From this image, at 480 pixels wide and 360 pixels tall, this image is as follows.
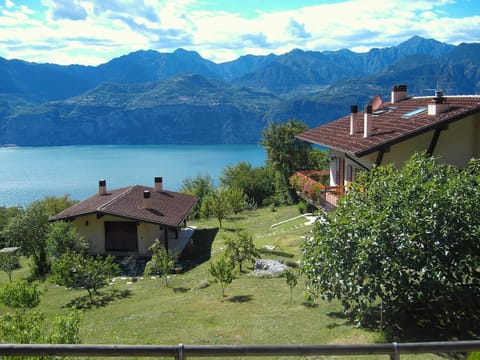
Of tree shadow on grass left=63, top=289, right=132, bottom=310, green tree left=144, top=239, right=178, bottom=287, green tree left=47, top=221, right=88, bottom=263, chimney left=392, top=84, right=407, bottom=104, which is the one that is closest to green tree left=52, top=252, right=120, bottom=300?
tree shadow on grass left=63, top=289, right=132, bottom=310

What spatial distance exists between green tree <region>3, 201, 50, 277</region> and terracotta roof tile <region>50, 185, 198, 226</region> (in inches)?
54.1

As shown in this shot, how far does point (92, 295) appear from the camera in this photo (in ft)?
59.1

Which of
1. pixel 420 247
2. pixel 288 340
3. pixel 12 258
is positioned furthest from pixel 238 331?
pixel 12 258

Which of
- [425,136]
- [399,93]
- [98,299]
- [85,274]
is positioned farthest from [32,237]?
[399,93]

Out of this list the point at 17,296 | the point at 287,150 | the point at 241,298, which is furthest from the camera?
the point at 287,150

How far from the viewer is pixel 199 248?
84.1 feet

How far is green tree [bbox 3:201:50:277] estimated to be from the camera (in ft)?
76.2

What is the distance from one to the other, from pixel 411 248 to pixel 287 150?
3219 cm

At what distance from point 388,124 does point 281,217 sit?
1345 cm

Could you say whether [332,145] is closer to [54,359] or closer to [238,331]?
[238,331]

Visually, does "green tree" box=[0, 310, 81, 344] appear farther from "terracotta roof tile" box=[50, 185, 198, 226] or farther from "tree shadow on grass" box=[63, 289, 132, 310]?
"terracotta roof tile" box=[50, 185, 198, 226]

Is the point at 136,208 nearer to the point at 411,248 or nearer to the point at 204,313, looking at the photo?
the point at 204,313

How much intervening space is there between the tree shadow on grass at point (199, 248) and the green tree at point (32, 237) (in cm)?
697

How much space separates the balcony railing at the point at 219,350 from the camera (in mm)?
3451
